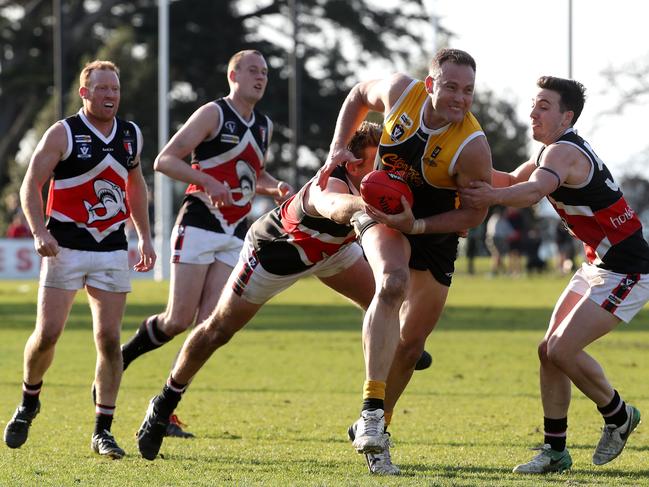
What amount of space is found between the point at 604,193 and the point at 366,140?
1422 mm

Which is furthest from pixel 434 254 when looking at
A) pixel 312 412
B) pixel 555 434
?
pixel 312 412

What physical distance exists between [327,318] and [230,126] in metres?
11.7

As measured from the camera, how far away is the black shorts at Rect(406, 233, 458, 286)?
7.61 metres

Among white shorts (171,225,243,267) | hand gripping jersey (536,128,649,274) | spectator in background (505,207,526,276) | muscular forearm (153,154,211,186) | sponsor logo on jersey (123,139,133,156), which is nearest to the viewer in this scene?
hand gripping jersey (536,128,649,274)

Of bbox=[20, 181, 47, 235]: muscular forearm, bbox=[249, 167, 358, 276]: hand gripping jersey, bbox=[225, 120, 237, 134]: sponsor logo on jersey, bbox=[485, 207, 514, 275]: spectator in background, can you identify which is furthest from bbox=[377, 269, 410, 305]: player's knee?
bbox=[485, 207, 514, 275]: spectator in background

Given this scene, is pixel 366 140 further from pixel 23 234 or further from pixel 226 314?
pixel 23 234

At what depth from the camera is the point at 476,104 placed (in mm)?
51188

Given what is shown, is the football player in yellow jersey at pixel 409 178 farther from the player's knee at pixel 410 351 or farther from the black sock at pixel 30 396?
the black sock at pixel 30 396

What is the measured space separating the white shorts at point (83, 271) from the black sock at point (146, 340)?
146 cm

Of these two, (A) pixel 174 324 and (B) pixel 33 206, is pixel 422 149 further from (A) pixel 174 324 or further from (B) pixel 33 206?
(A) pixel 174 324

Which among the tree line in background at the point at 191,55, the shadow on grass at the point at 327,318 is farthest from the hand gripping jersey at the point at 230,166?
the tree line in background at the point at 191,55

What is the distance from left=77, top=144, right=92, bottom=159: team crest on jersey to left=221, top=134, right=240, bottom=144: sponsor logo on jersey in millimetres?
1662

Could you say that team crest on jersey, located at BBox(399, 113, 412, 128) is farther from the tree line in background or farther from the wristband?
the tree line in background

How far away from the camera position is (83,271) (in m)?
7.92
